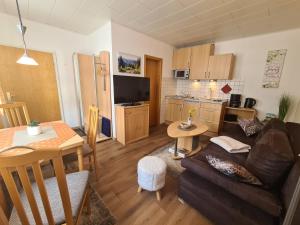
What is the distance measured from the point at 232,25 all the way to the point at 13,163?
374 centimetres

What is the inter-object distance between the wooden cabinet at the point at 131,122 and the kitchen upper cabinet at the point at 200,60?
184 cm

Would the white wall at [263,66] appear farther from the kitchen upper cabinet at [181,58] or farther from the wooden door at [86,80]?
the wooden door at [86,80]

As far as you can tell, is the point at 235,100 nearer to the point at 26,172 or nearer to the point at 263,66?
the point at 263,66

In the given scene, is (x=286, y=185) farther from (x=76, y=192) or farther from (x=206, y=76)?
(x=206, y=76)

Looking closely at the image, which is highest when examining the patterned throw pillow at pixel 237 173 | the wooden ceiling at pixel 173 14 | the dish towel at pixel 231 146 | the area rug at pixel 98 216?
the wooden ceiling at pixel 173 14

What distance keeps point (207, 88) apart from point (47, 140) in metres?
3.97

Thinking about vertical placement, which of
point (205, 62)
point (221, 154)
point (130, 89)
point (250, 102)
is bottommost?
point (221, 154)

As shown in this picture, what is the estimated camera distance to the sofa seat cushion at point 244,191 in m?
0.95

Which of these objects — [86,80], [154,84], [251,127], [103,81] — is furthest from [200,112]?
[86,80]

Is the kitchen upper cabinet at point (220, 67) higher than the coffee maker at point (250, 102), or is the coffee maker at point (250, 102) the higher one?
the kitchen upper cabinet at point (220, 67)

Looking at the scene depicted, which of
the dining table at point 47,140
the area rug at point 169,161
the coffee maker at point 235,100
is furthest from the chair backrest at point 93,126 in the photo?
the coffee maker at point 235,100

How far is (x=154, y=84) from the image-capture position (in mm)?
4066

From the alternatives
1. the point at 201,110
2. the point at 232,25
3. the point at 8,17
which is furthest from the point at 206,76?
the point at 8,17

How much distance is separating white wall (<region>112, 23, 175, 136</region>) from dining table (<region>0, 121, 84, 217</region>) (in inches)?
70.0
